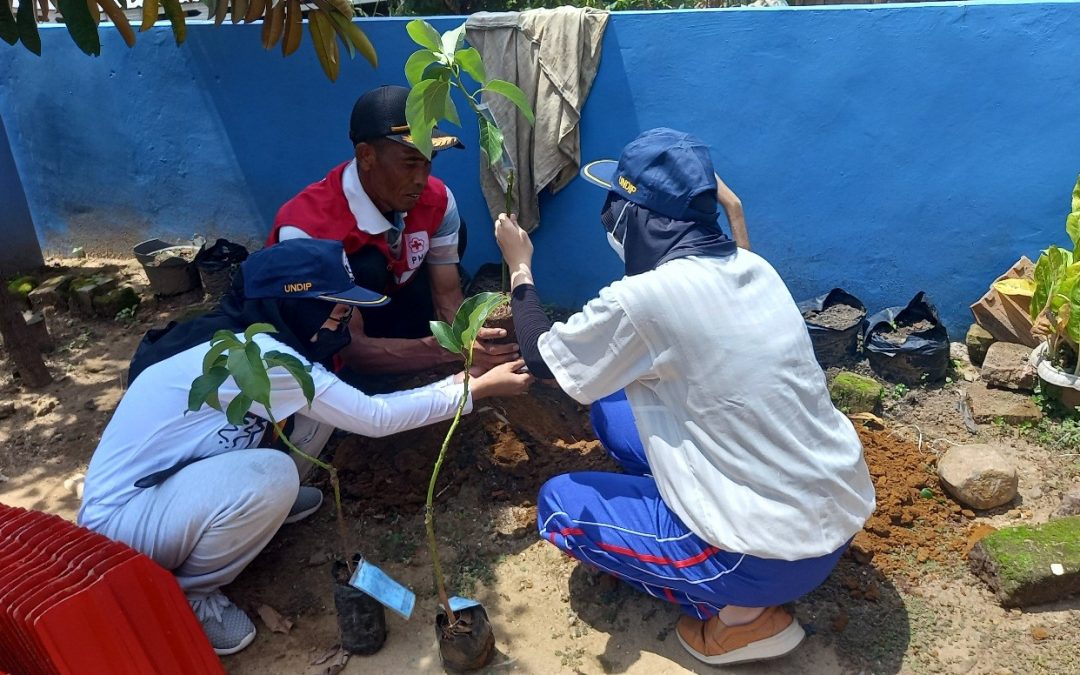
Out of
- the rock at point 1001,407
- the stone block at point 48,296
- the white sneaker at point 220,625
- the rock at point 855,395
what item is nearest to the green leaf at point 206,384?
the white sneaker at point 220,625

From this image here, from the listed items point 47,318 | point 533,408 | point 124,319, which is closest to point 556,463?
point 533,408

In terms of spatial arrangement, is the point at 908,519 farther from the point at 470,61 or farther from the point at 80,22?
the point at 80,22

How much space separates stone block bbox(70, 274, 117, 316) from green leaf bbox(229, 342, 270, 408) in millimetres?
3471

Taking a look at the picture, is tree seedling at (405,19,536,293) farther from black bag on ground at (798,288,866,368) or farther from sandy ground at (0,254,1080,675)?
black bag on ground at (798,288,866,368)

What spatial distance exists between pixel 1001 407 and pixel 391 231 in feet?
8.56

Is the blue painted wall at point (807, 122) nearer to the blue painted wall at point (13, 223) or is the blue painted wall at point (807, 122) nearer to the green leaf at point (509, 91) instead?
the blue painted wall at point (13, 223)

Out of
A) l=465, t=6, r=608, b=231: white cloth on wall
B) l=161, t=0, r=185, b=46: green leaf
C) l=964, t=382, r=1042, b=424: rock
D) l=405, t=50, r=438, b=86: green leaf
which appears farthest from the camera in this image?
l=465, t=6, r=608, b=231: white cloth on wall

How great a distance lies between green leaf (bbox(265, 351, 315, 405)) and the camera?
2021 mm

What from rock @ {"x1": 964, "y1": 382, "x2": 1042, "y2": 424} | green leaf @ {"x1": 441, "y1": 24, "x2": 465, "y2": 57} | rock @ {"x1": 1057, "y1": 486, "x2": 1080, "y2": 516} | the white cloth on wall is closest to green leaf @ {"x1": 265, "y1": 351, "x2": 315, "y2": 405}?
green leaf @ {"x1": 441, "y1": 24, "x2": 465, "y2": 57}

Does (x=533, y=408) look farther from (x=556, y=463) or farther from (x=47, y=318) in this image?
(x=47, y=318)

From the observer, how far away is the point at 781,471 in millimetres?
2029

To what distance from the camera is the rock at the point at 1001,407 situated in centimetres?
331

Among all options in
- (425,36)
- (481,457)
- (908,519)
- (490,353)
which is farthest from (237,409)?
(908,519)

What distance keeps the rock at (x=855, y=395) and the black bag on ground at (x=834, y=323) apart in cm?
28
